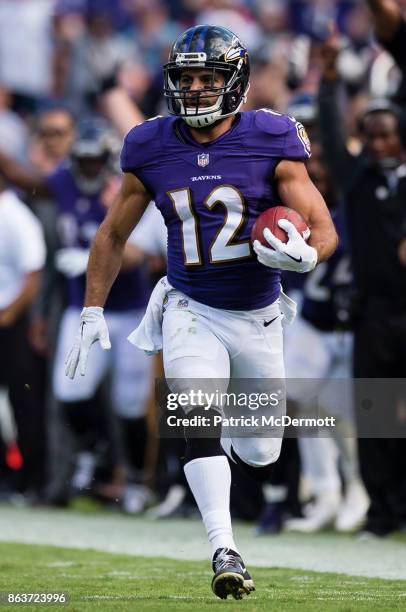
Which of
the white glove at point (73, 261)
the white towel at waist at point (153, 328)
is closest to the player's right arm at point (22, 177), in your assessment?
the white glove at point (73, 261)

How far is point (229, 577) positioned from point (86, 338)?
1239mm

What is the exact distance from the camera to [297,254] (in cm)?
512

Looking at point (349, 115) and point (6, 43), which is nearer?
point (349, 115)

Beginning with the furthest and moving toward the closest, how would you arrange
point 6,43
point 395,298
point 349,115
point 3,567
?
point 6,43 → point 349,115 → point 395,298 → point 3,567

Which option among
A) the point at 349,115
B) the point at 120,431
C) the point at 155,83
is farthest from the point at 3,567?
the point at 155,83

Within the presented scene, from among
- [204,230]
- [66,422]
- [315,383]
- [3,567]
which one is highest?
[204,230]

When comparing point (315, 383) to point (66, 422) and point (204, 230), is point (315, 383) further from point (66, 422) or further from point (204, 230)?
point (204, 230)

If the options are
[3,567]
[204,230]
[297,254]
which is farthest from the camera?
[3,567]

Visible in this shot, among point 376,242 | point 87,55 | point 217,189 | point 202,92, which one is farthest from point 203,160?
point 87,55

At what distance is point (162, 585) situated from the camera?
553cm

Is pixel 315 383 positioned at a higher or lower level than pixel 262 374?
lower

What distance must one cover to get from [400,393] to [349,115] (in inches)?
114

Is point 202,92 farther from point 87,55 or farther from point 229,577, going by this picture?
point 87,55

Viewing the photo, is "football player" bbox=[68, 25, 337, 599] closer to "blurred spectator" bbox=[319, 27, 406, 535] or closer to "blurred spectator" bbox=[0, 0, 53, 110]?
"blurred spectator" bbox=[319, 27, 406, 535]
